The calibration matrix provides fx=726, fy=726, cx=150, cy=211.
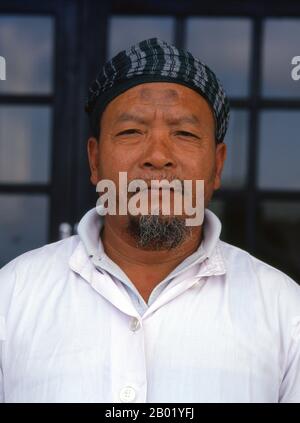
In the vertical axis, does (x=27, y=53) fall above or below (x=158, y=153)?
above

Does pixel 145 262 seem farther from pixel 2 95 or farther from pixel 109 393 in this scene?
pixel 2 95

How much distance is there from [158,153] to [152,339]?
1.19 feet

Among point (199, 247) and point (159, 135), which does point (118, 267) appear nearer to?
point (199, 247)

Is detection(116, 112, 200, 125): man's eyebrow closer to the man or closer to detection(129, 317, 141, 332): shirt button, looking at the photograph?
the man

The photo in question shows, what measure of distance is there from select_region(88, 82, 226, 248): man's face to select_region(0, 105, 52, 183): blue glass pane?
1.22 metres

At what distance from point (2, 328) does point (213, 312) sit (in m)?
0.42

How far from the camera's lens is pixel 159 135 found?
146 centimetres

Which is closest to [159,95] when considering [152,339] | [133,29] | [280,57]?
[152,339]

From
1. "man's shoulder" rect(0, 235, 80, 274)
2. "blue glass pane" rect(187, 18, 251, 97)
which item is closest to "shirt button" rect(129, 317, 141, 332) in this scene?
"man's shoulder" rect(0, 235, 80, 274)

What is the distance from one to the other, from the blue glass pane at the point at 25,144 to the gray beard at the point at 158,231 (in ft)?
4.19

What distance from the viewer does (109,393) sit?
1359 millimetres

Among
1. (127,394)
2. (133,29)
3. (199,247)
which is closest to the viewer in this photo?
(127,394)

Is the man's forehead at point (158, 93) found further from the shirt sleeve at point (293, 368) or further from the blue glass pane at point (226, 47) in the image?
the blue glass pane at point (226, 47)
